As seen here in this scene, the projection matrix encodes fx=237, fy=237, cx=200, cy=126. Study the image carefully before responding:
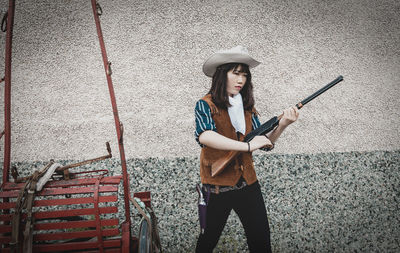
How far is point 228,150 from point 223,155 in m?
0.06

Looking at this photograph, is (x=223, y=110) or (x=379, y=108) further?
(x=379, y=108)

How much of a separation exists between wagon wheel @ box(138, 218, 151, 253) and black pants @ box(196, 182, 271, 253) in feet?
1.43

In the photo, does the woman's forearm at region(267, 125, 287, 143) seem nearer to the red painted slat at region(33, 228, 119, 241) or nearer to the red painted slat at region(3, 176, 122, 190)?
the red painted slat at region(3, 176, 122, 190)

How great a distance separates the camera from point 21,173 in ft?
8.34

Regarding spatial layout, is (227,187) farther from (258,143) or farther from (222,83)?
(222,83)

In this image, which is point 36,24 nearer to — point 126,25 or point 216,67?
point 126,25

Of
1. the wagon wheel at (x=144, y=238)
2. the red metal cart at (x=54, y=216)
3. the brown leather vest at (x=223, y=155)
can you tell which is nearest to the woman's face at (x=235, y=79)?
the brown leather vest at (x=223, y=155)

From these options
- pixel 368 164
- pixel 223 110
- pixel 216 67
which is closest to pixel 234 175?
pixel 223 110

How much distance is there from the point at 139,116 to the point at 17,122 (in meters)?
1.32

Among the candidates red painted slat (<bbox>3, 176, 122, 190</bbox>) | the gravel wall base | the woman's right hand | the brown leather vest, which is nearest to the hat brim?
the brown leather vest

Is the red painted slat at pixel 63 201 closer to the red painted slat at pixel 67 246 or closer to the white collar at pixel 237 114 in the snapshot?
the red painted slat at pixel 67 246

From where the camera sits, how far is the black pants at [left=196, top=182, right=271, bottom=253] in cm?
171

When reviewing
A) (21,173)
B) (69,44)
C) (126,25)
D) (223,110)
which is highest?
(126,25)

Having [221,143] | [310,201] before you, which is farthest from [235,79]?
[310,201]
